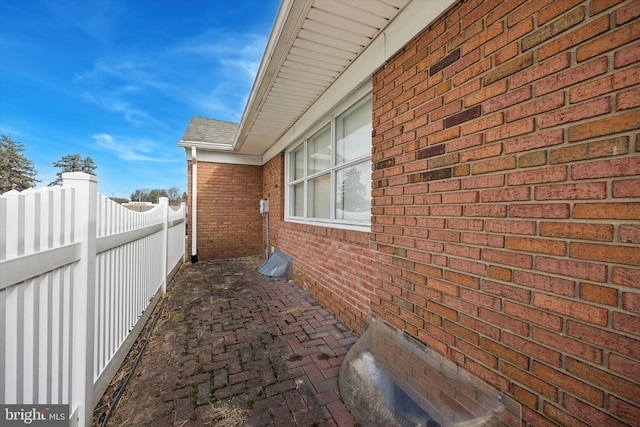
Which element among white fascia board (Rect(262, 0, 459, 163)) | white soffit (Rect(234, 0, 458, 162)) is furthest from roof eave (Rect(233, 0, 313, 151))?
white fascia board (Rect(262, 0, 459, 163))

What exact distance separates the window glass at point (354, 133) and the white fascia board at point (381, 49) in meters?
0.22

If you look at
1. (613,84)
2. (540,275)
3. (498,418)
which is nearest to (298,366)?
(498,418)

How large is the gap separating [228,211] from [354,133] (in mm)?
5198

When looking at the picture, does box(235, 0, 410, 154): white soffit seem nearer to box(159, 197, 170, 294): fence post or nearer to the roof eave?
the roof eave

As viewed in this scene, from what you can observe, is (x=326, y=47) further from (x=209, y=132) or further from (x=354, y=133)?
(x=209, y=132)

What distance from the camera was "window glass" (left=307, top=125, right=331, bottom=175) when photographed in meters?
4.18

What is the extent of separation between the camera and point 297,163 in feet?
18.4

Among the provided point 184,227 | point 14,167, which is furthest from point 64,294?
point 14,167

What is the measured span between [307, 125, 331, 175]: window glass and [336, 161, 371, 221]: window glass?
0.55m

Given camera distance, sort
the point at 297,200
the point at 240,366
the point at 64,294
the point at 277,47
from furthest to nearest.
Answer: the point at 297,200 < the point at 277,47 < the point at 240,366 < the point at 64,294

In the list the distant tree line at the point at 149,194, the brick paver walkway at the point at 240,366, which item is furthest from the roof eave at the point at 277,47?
the distant tree line at the point at 149,194

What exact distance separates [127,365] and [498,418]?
2.93m

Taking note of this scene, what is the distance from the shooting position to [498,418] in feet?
4.66

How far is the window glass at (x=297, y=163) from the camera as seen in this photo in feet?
17.6
